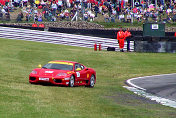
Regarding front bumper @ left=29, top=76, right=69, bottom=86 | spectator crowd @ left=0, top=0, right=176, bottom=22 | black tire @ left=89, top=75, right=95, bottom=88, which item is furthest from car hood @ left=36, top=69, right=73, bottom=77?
spectator crowd @ left=0, top=0, right=176, bottom=22

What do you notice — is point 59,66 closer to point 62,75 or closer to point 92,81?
point 62,75

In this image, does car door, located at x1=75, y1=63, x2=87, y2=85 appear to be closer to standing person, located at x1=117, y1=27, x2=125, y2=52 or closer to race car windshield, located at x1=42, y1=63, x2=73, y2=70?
race car windshield, located at x1=42, y1=63, x2=73, y2=70

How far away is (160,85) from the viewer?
60.4ft

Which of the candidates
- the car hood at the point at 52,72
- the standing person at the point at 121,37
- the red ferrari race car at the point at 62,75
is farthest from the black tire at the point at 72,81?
the standing person at the point at 121,37

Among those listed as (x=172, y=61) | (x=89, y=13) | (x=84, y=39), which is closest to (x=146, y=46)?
(x=172, y=61)

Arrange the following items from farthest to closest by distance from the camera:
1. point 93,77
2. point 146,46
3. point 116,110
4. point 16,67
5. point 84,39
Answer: point 84,39 → point 146,46 → point 16,67 → point 93,77 → point 116,110

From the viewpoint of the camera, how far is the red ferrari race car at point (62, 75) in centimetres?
1534

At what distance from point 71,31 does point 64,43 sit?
1167 millimetres

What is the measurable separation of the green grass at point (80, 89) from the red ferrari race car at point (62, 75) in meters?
0.45

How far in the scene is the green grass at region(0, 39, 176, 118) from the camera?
9758 millimetres

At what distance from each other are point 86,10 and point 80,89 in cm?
2400

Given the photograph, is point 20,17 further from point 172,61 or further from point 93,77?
point 93,77

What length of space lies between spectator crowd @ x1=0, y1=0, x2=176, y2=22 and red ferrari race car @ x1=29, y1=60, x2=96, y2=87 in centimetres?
2045

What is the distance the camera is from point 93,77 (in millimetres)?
17828
